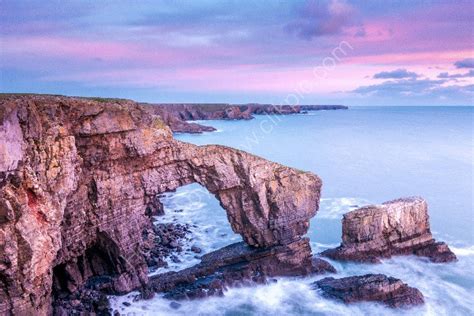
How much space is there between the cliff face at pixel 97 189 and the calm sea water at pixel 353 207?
10.0 ft

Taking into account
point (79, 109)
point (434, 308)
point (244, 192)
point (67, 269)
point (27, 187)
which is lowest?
point (434, 308)

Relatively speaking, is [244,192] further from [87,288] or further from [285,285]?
[87,288]

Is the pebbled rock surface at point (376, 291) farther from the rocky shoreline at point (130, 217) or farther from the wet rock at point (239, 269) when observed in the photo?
the wet rock at point (239, 269)

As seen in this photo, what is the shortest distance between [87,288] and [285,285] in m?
11.0

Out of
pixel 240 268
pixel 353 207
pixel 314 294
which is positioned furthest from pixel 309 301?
pixel 353 207

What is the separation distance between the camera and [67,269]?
22250 mm

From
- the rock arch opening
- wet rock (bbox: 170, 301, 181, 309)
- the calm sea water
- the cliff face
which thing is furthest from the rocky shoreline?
the calm sea water

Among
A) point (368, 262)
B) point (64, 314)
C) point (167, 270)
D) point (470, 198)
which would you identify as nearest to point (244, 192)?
point (167, 270)

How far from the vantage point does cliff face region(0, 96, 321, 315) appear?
16.2 m

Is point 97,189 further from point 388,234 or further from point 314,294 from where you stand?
point 388,234

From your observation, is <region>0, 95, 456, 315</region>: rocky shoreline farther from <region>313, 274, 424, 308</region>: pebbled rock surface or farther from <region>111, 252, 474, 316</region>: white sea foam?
<region>111, 252, 474, 316</region>: white sea foam

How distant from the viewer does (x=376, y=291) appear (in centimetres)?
2377

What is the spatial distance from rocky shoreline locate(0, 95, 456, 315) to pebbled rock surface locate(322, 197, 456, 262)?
0.07 meters

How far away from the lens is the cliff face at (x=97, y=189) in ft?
53.2
